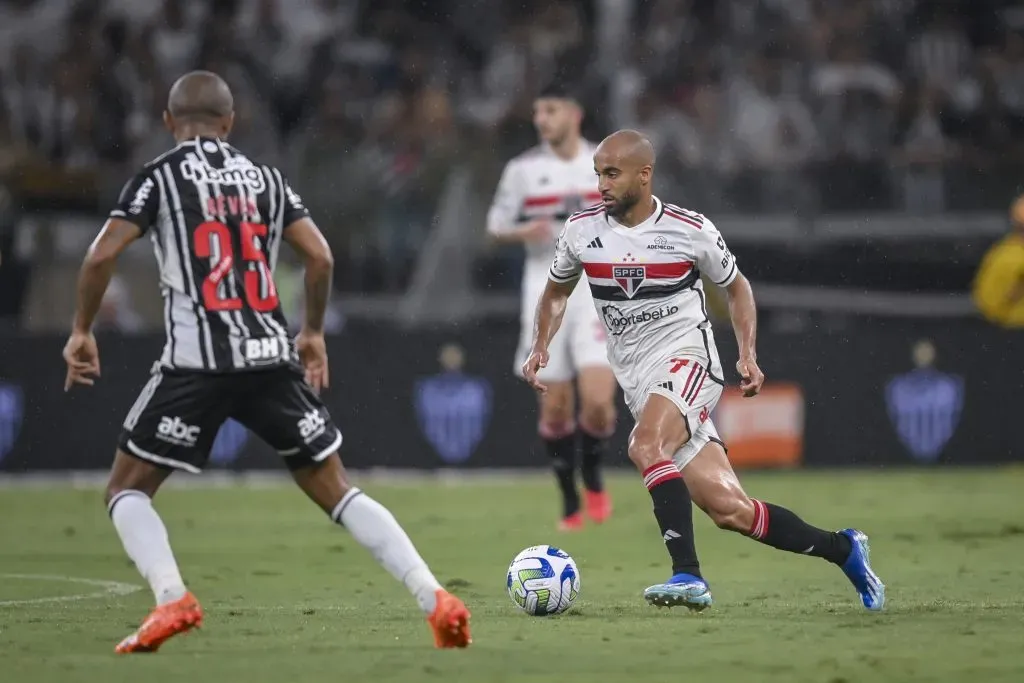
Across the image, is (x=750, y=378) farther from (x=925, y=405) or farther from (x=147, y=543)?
(x=925, y=405)

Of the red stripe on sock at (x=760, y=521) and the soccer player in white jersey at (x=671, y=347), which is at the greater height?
the soccer player in white jersey at (x=671, y=347)

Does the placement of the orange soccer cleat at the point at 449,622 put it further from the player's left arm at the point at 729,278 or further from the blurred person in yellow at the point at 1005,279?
the blurred person in yellow at the point at 1005,279

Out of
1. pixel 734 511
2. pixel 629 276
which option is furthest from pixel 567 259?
pixel 734 511

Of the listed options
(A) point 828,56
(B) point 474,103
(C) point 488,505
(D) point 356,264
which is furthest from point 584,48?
(C) point 488,505

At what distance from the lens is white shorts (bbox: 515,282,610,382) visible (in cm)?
1170

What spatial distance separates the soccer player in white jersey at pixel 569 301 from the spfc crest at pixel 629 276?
394cm

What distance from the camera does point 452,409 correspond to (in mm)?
16484

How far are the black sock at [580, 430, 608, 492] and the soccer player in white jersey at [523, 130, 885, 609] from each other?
155 inches

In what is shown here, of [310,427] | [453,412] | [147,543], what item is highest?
[310,427]

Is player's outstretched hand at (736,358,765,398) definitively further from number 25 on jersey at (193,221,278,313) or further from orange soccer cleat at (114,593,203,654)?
orange soccer cleat at (114,593,203,654)

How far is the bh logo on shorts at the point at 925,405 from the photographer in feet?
54.3

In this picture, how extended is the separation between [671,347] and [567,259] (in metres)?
0.64

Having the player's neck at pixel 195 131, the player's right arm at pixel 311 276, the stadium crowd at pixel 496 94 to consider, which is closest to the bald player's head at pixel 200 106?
the player's neck at pixel 195 131

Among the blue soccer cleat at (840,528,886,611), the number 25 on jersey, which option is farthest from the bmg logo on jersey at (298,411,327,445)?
the blue soccer cleat at (840,528,886,611)
